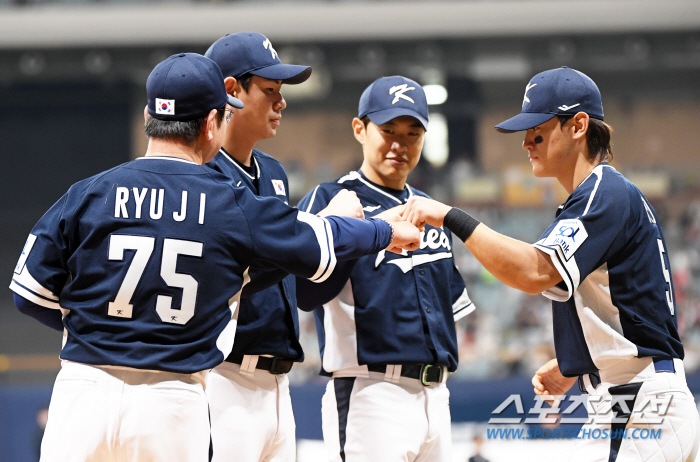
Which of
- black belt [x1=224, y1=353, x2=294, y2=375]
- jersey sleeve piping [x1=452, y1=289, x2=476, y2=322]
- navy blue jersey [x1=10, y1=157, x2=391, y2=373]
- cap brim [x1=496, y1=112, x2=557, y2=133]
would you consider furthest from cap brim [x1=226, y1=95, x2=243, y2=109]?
jersey sleeve piping [x1=452, y1=289, x2=476, y2=322]

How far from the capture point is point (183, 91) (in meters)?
2.73

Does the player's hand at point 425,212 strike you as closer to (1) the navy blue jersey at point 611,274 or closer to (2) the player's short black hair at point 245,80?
(1) the navy blue jersey at point 611,274

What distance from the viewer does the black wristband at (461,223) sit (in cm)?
323

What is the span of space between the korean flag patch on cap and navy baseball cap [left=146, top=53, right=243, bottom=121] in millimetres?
838

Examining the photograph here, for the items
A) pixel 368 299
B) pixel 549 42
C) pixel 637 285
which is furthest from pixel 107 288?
pixel 549 42

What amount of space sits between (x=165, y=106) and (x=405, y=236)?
121 cm

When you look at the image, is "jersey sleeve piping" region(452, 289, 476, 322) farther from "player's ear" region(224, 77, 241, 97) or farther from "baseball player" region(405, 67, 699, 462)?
"player's ear" region(224, 77, 241, 97)

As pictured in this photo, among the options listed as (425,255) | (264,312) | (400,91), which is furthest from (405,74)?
(264,312)

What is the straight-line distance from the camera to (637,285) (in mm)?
3088

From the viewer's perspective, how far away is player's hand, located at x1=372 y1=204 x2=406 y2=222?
140 inches

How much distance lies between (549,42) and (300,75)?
14.0m

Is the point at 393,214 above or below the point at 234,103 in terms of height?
below

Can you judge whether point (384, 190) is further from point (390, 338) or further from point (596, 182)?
point (596, 182)

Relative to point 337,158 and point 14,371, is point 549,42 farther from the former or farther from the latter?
point 14,371
